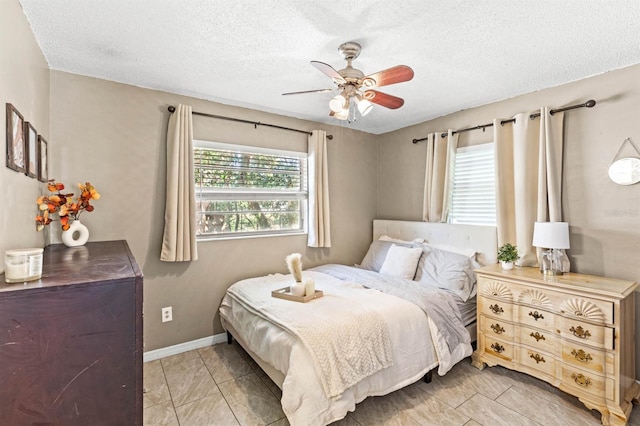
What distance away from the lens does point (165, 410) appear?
2.09 metres

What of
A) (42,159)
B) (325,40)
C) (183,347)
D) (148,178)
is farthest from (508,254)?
(42,159)

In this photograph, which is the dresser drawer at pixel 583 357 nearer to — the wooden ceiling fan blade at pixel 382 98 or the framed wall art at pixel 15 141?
the wooden ceiling fan blade at pixel 382 98

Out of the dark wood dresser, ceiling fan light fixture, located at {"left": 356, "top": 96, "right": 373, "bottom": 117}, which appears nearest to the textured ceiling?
ceiling fan light fixture, located at {"left": 356, "top": 96, "right": 373, "bottom": 117}

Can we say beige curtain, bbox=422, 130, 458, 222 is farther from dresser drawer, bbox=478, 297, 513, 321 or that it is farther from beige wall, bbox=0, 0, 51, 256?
beige wall, bbox=0, 0, 51, 256

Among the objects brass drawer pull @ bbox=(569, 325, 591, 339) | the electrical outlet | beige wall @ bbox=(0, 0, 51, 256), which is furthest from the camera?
the electrical outlet

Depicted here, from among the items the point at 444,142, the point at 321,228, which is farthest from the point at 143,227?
the point at 444,142

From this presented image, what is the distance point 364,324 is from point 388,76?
1.58m

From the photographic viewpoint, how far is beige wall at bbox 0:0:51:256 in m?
1.30

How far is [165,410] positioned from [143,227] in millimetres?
1475

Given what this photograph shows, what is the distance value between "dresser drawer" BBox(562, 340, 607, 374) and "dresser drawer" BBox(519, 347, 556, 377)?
0.10 metres

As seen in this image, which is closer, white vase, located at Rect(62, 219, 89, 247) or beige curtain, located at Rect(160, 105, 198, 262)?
white vase, located at Rect(62, 219, 89, 247)

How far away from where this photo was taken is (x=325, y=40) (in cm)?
196

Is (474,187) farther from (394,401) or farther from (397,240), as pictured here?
(394,401)

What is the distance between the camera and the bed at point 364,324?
1789 millimetres
